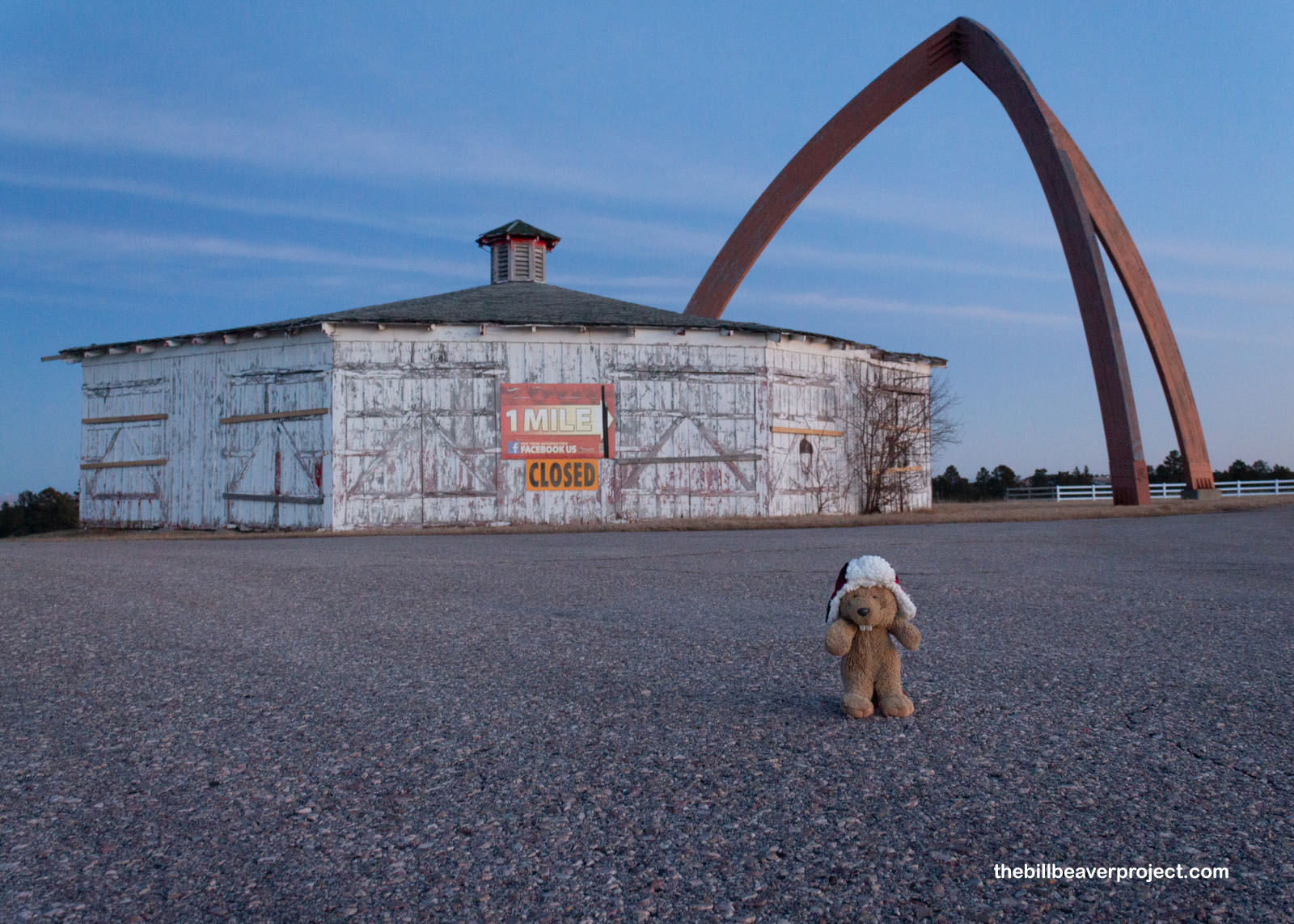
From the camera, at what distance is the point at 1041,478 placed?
47125 millimetres

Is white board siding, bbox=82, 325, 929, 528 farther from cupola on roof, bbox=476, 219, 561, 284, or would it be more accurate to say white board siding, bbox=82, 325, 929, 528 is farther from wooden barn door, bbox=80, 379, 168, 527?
cupola on roof, bbox=476, 219, 561, 284

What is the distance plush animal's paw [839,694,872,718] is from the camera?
318 cm

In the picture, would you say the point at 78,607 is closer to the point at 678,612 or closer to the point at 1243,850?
the point at 678,612

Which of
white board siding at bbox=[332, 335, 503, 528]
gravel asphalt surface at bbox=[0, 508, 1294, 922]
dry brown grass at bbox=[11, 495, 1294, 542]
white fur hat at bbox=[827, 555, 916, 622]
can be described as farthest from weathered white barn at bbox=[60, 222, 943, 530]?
white fur hat at bbox=[827, 555, 916, 622]

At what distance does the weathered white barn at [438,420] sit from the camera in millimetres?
17062

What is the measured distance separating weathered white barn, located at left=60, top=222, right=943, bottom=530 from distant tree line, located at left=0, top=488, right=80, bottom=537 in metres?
Result: 7.95

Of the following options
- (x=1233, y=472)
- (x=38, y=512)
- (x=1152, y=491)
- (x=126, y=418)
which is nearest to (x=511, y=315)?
(x=126, y=418)

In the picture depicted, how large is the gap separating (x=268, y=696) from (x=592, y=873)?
2.19 meters

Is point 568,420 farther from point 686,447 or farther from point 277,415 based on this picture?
point 277,415

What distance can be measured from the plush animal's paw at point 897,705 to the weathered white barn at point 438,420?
1459cm

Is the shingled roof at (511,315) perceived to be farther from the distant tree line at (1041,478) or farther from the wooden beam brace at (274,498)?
the distant tree line at (1041,478)

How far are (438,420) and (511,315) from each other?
8.47ft

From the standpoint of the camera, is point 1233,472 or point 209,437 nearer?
point 209,437

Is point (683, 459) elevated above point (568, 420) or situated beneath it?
situated beneath
